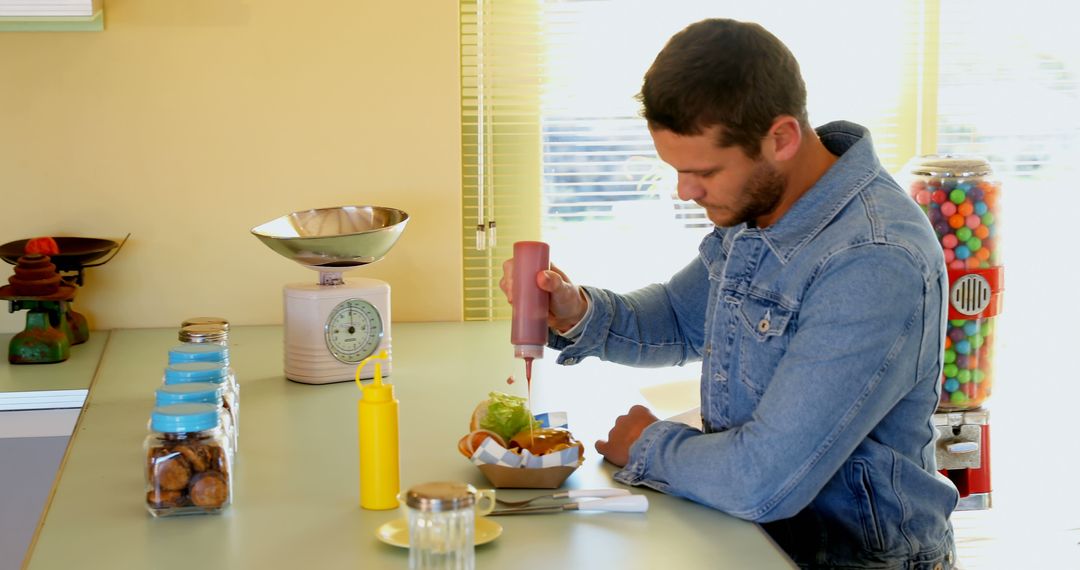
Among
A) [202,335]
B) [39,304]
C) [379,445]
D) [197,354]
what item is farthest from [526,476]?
[39,304]

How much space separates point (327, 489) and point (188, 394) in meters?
0.24

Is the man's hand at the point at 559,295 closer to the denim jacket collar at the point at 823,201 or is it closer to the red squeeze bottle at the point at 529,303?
the red squeeze bottle at the point at 529,303

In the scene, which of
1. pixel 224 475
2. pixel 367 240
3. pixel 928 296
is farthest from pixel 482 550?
pixel 367 240

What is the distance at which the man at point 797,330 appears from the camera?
1505 mm

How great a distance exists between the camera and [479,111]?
2859 millimetres

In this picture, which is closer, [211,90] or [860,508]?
[860,508]

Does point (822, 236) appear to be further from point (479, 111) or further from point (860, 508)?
point (479, 111)

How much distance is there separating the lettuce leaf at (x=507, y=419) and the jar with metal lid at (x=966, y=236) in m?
1.04

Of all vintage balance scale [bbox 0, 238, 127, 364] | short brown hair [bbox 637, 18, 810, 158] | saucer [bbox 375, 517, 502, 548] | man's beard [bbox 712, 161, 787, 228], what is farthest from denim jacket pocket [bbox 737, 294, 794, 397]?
vintage balance scale [bbox 0, 238, 127, 364]

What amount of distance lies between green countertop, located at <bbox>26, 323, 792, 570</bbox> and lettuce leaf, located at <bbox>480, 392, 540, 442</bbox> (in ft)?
0.23

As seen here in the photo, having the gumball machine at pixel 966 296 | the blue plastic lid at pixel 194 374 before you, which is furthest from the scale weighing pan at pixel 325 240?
the gumball machine at pixel 966 296

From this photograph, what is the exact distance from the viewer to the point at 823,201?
162 cm

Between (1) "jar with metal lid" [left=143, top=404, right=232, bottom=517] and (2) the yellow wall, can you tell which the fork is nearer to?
(1) "jar with metal lid" [left=143, top=404, right=232, bottom=517]

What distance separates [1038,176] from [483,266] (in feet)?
4.79
